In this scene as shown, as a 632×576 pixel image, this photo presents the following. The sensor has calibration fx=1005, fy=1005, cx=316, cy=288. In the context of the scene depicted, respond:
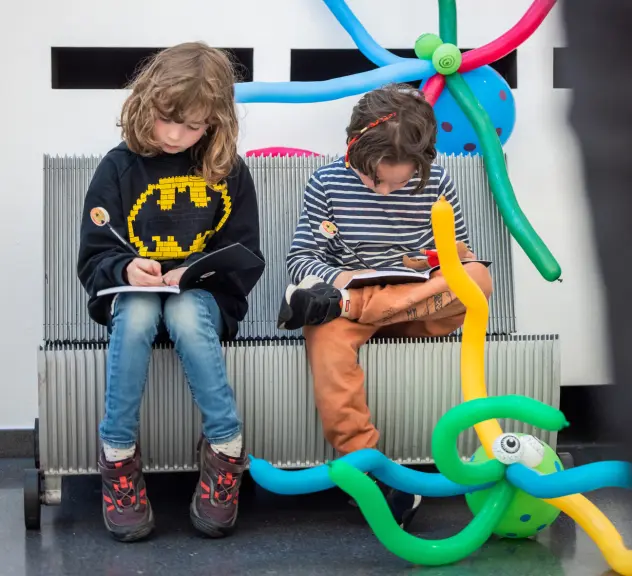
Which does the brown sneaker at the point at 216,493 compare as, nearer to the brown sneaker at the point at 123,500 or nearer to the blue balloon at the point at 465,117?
the brown sneaker at the point at 123,500

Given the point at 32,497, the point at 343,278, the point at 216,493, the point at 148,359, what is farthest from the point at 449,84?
the point at 32,497

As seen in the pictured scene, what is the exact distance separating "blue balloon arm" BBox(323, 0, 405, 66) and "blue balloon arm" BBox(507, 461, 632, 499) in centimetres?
120

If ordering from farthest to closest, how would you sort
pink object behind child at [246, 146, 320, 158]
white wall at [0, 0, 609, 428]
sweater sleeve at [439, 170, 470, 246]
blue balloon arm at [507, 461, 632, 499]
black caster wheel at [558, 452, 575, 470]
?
white wall at [0, 0, 609, 428]
pink object behind child at [246, 146, 320, 158]
sweater sleeve at [439, 170, 470, 246]
black caster wheel at [558, 452, 575, 470]
blue balloon arm at [507, 461, 632, 499]

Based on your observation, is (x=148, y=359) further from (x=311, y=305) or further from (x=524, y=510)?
(x=524, y=510)

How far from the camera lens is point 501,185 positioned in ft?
7.29

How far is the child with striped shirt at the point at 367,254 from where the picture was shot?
1872 millimetres

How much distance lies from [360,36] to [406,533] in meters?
1.34

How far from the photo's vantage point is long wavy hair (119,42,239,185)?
1.83 metres

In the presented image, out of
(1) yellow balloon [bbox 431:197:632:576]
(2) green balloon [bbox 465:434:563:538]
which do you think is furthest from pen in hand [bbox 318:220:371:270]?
(2) green balloon [bbox 465:434:563:538]

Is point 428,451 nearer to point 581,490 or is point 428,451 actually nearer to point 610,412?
point 581,490

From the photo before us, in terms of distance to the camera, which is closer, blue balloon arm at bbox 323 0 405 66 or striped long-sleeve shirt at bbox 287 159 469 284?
striped long-sleeve shirt at bbox 287 159 469 284

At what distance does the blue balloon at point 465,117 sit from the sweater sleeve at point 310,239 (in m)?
0.52

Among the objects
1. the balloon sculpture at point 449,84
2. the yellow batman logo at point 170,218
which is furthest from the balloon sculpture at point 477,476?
the balloon sculpture at point 449,84

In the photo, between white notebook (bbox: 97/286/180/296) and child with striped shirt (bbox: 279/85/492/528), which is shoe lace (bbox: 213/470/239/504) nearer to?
child with striped shirt (bbox: 279/85/492/528)
